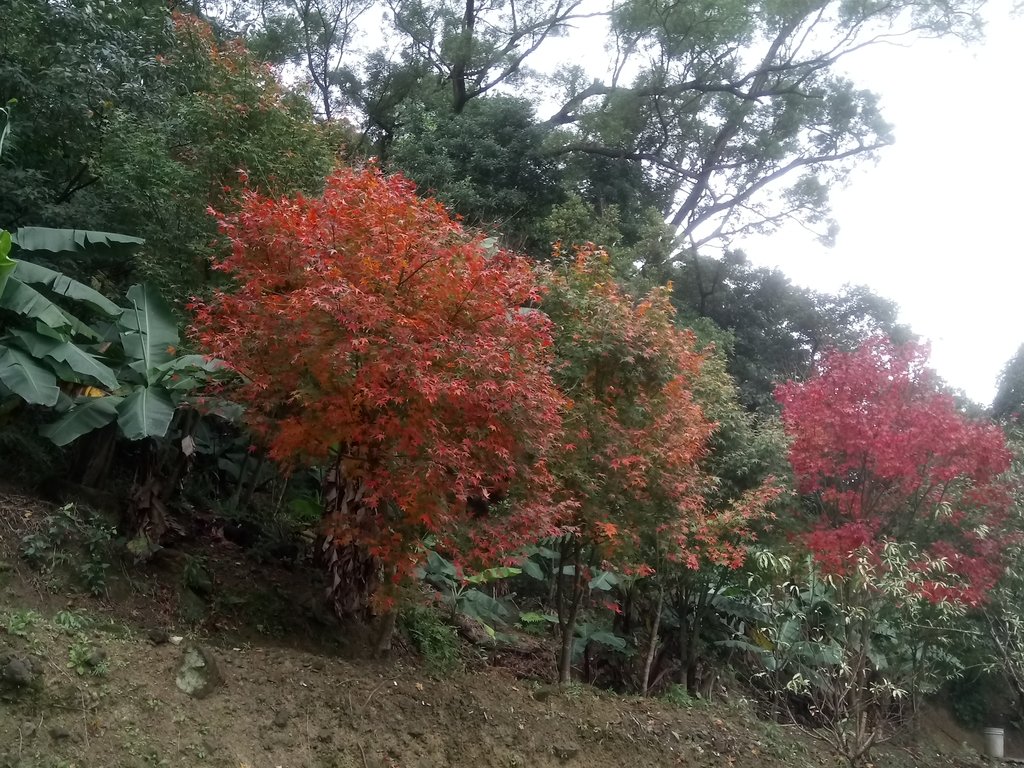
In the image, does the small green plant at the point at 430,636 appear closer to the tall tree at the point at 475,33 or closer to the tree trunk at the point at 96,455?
the tree trunk at the point at 96,455

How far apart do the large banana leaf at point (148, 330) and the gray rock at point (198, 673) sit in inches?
109

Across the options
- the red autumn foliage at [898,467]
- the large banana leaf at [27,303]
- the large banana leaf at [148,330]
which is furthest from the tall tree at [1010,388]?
the large banana leaf at [27,303]

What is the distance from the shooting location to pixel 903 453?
30.9ft

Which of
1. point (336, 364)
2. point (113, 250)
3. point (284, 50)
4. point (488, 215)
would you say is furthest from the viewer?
point (284, 50)

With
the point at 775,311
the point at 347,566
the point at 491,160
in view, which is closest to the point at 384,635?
the point at 347,566

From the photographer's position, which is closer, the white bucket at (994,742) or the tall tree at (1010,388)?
the white bucket at (994,742)

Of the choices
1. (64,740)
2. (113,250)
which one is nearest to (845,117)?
(113,250)

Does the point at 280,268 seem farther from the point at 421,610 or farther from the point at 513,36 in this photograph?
the point at 513,36

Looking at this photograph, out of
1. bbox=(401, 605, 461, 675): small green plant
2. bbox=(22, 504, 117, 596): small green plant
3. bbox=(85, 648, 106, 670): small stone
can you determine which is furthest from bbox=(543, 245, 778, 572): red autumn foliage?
bbox=(22, 504, 117, 596): small green plant

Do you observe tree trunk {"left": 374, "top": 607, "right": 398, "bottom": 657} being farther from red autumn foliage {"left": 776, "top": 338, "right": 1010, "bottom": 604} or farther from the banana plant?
red autumn foliage {"left": 776, "top": 338, "right": 1010, "bottom": 604}

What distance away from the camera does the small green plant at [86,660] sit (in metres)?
5.82

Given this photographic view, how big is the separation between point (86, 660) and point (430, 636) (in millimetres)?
4786

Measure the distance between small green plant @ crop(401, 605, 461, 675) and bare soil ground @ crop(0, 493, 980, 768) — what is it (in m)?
0.32

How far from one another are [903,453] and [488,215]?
1086cm
